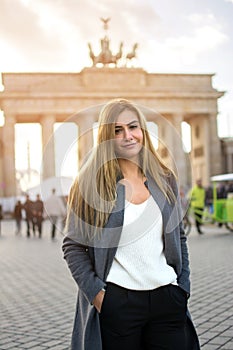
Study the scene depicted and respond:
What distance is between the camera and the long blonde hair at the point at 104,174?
107 inches

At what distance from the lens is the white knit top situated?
270 centimetres

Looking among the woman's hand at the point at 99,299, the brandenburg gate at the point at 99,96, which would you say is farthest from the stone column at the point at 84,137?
the brandenburg gate at the point at 99,96

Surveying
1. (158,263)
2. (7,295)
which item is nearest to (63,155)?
(158,263)

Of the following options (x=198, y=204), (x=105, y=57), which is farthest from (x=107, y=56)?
(x=198, y=204)

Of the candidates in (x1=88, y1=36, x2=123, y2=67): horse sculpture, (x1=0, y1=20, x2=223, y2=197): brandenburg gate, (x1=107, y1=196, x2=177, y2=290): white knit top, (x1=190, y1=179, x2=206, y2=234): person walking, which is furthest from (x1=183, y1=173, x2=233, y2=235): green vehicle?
(x1=88, y1=36, x2=123, y2=67): horse sculpture

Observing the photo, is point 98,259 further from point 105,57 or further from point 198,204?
point 105,57

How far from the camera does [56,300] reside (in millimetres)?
7621

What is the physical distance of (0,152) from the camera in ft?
181

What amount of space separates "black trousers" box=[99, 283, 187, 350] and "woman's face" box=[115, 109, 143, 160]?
62 centimetres

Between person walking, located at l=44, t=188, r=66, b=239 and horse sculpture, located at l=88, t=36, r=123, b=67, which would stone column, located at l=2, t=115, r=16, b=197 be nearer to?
horse sculpture, located at l=88, t=36, r=123, b=67

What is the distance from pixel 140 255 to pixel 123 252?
76 millimetres

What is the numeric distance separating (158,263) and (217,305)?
4.23 m

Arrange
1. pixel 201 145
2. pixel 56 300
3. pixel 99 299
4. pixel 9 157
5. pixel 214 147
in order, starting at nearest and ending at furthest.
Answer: pixel 99 299 → pixel 56 300 → pixel 9 157 → pixel 214 147 → pixel 201 145

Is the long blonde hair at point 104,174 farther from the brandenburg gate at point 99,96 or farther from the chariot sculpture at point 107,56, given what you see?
the chariot sculpture at point 107,56
